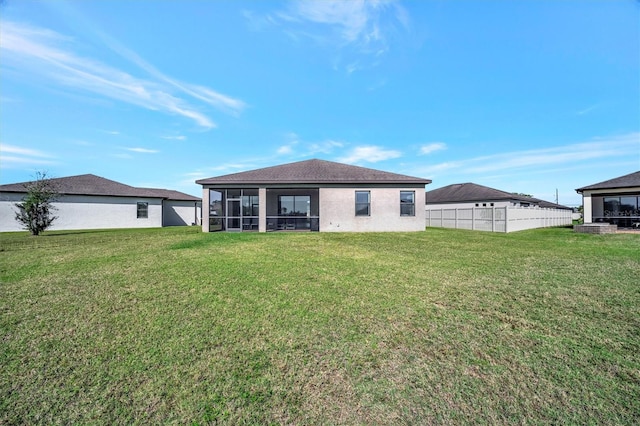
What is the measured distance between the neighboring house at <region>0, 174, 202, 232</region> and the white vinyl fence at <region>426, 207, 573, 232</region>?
2478 cm

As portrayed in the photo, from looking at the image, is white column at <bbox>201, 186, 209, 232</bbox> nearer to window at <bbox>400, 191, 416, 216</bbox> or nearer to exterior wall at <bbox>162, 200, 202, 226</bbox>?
window at <bbox>400, 191, 416, 216</bbox>

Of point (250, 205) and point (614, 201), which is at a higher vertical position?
point (614, 201)

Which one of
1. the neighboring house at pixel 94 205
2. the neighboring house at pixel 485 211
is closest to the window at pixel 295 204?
the neighboring house at pixel 485 211

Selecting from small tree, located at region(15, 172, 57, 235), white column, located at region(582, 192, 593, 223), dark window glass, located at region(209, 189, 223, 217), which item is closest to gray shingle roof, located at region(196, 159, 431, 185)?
dark window glass, located at region(209, 189, 223, 217)

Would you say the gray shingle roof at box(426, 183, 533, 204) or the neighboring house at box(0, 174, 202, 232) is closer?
the neighboring house at box(0, 174, 202, 232)

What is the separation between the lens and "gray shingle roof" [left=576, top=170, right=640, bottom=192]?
1792cm

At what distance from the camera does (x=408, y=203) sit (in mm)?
16719

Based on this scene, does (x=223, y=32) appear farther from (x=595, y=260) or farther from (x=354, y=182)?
(x=595, y=260)

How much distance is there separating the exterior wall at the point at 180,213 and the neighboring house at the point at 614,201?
33.5 meters

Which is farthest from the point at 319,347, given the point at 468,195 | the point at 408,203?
the point at 468,195

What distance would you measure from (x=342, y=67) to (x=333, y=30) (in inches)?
89.8

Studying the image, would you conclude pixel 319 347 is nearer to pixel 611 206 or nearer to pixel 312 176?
pixel 312 176

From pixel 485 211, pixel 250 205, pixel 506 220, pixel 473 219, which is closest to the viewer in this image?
pixel 506 220

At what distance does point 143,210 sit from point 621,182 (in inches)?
1444
